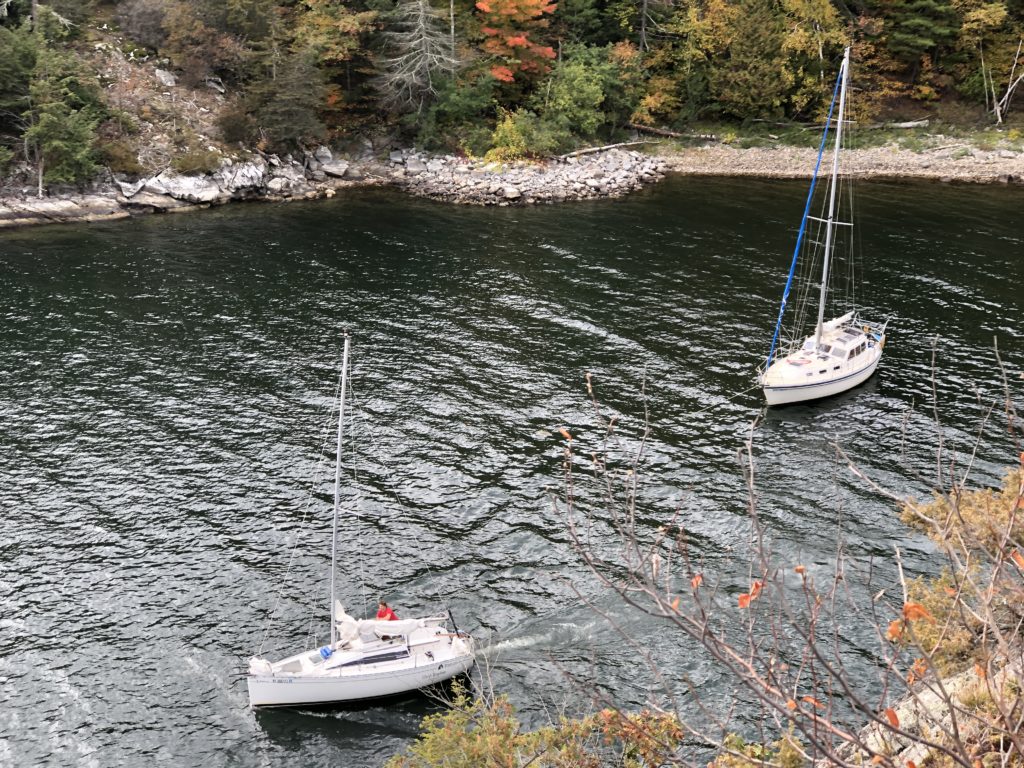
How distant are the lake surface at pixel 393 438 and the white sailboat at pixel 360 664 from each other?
0.81 meters

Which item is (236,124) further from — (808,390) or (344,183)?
(808,390)

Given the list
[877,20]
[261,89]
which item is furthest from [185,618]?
[877,20]

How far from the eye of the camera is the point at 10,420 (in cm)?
3956

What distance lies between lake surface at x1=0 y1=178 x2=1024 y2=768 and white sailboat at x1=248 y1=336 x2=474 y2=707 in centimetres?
81

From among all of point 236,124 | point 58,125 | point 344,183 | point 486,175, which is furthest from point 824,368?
point 58,125

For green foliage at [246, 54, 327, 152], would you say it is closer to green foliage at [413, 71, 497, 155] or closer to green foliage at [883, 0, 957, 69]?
green foliage at [413, 71, 497, 155]

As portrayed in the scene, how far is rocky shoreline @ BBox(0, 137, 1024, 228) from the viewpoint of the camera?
72.1m

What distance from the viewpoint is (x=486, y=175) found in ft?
264

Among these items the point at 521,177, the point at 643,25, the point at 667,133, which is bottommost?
the point at 521,177

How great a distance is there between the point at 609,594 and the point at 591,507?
5.25 meters

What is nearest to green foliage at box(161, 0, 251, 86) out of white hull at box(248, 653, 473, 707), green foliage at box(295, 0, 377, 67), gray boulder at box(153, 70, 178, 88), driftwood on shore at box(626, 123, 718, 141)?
gray boulder at box(153, 70, 178, 88)

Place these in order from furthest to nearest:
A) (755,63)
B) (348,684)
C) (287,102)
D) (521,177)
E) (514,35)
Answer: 1. (755,63)
2. (514,35)
3. (521,177)
4. (287,102)
5. (348,684)

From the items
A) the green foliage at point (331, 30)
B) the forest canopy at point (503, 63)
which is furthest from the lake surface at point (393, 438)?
the green foliage at point (331, 30)

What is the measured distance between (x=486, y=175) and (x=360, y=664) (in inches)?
2417
